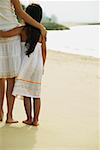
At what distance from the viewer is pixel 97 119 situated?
12.0ft

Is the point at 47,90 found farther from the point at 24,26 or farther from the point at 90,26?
the point at 90,26

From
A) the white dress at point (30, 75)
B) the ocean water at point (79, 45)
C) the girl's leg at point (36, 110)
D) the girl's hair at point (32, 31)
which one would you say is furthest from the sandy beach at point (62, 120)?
the ocean water at point (79, 45)

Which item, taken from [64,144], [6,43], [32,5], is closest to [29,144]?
[64,144]

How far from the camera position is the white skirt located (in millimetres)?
3291

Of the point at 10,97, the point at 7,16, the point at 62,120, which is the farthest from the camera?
the point at 62,120

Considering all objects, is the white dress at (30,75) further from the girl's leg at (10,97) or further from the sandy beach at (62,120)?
the sandy beach at (62,120)

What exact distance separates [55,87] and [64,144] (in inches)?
80.4

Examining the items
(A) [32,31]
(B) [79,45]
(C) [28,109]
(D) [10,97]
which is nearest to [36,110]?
(C) [28,109]

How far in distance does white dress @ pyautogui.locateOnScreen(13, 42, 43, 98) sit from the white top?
0.63ft

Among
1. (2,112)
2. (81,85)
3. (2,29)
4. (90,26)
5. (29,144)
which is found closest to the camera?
(29,144)

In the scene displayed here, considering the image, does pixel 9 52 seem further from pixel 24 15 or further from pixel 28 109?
pixel 28 109

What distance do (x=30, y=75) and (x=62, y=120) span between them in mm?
526

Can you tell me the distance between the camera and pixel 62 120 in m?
3.60

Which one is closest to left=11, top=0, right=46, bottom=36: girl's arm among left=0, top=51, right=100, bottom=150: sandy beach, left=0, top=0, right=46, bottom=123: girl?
left=0, top=0, right=46, bottom=123: girl
